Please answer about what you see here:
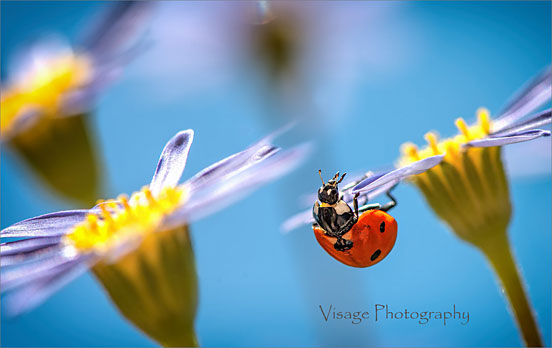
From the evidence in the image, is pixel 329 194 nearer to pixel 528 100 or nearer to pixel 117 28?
pixel 528 100

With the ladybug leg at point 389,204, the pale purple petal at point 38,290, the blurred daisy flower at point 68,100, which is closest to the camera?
the pale purple petal at point 38,290

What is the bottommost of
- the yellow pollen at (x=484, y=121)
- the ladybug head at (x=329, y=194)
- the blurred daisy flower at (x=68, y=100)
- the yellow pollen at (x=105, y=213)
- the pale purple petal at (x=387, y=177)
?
the pale purple petal at (x=387, y=177)

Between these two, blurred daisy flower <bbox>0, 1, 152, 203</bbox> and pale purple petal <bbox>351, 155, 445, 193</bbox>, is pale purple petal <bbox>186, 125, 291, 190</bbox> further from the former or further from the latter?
blurred daisy flower <bbox>0, 1, 152, 203</bbox>

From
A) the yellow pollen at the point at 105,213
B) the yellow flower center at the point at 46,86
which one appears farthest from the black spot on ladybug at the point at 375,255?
the yellow flower center at the point at 46,86

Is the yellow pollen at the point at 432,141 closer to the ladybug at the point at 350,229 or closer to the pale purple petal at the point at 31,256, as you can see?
the ladybug at the point at 350,229

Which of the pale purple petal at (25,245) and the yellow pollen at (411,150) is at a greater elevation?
the yellow pollen at (411,150)

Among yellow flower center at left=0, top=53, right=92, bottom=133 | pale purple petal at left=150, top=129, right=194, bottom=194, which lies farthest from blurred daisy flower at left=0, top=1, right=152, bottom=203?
pale purple petal at left=150, top=129, right=194, bottom=194

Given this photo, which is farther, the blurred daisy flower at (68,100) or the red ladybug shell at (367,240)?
the blurred daisy flower at (68,100)

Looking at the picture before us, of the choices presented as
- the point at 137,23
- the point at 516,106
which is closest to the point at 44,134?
the point at 137,23
